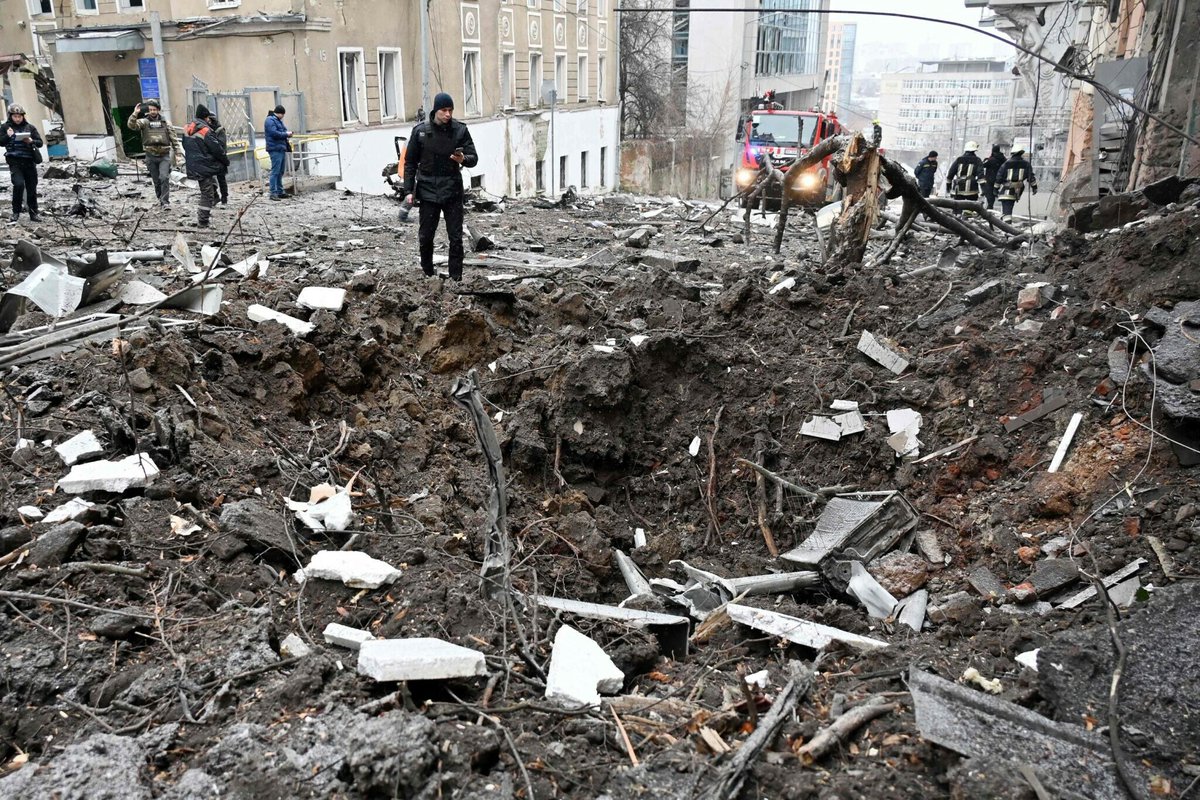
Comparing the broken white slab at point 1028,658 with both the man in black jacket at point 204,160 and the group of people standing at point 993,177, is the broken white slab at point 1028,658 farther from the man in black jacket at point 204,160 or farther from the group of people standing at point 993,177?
the group of people standing at point 993,177

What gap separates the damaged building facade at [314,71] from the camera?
18922 millimetres

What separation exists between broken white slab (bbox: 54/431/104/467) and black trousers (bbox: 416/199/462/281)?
14.3ft

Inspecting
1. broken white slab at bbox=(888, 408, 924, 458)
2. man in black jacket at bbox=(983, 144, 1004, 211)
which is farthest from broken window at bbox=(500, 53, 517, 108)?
broken white slab at bbox=(888, 408, 924, 458)

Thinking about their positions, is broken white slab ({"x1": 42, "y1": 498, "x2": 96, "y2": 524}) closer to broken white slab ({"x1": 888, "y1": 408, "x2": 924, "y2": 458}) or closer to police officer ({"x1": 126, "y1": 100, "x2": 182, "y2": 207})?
broken white slab ({"x1": 888, "y1": 408, "x2": 924, "y2": 458})

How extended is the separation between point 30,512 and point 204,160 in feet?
31.4

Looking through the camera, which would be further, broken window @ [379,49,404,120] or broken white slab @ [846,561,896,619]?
broken window @ [379,49,404,120]

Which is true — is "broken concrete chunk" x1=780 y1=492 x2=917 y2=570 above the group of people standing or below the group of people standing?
below

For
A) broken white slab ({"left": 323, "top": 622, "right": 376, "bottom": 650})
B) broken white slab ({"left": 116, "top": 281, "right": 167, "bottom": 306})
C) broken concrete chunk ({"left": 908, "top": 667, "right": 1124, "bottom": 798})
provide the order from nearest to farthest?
broken concrete chunk ({"left": 908, "top": 667, "right": 1124, "bottom": 798}) < broken white slab ({"left": 323, "top": 622, "right": 376, "bottom": 650}) < broken white slab ({"left": 116, "top": 281, "right": 167, "bottom": 306})

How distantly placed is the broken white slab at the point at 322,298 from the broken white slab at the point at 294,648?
3.99 metres

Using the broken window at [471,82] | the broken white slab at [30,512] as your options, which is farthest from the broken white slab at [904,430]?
the broken window at [471,82]

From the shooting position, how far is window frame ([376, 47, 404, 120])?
21547 mm

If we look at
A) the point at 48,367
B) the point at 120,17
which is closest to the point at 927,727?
the point at 48,367

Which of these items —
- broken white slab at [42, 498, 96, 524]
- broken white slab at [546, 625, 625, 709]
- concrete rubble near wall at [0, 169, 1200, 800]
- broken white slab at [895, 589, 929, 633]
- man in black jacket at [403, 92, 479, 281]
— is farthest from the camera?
man in black jacket at [403, 92, 479, 281]

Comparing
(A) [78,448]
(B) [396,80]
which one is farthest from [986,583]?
(B) [396,80]
